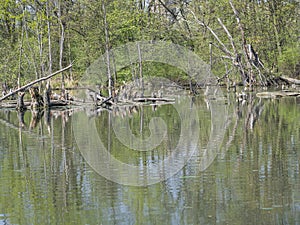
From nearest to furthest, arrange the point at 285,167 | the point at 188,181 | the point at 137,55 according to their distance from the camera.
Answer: the point at 188,181 < the point at 285,167 < the point at 137,55

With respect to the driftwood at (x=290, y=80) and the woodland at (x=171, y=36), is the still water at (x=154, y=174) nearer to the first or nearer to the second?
the driftwood at (x=290, y=80)

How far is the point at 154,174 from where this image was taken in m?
12.3

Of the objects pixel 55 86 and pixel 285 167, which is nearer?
pixel 285 167

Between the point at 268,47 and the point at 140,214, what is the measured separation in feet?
136

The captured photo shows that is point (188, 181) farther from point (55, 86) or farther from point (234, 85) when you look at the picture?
point (55, 86)

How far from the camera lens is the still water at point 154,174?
8.99 m

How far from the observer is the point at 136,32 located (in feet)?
162

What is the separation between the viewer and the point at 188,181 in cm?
1124

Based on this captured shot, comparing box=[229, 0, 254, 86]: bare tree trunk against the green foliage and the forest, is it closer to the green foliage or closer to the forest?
the forest

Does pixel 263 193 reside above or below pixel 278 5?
below

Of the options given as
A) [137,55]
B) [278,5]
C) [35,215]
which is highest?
[278,5]

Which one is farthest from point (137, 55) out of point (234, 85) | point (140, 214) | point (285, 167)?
point (140, 214)

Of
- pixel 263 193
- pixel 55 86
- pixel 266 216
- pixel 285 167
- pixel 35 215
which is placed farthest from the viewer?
pixel 55 86

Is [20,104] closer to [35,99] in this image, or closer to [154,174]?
[35,99]
